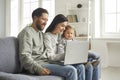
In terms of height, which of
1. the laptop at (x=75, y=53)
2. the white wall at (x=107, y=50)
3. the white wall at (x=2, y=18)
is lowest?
the white wall at (x=107, y=50)

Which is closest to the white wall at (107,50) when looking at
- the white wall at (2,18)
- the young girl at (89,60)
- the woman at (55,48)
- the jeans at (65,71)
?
the young girl at (89,60)

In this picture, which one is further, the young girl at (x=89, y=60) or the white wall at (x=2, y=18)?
the white wall at (x=2, y=18)

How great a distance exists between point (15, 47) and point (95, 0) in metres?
3.70

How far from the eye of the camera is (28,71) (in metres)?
2.37

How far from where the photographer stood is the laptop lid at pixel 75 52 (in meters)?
2.34

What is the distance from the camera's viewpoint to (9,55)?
2273 millimetres

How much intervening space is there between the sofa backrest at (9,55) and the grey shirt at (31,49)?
8cm

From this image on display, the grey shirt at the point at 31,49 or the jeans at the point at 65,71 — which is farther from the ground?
the grey shirt at the point at 31,49

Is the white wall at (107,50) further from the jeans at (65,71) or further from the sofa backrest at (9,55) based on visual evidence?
the sofa backrest at (9,55)

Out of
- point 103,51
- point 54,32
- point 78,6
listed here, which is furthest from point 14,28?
point 54,32

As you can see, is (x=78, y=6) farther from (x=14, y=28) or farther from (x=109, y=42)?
(x=14, y=28)

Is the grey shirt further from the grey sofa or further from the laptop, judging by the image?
the laptop

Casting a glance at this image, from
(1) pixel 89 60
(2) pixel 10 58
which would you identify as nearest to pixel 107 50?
(1) pixel 89 60

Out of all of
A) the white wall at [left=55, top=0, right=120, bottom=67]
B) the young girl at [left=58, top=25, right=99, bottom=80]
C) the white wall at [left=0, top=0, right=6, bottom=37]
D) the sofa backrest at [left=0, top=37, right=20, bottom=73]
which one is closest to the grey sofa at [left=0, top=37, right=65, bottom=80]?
the sofa backrest at [left=0, top=37, right=20, bottom=73]
